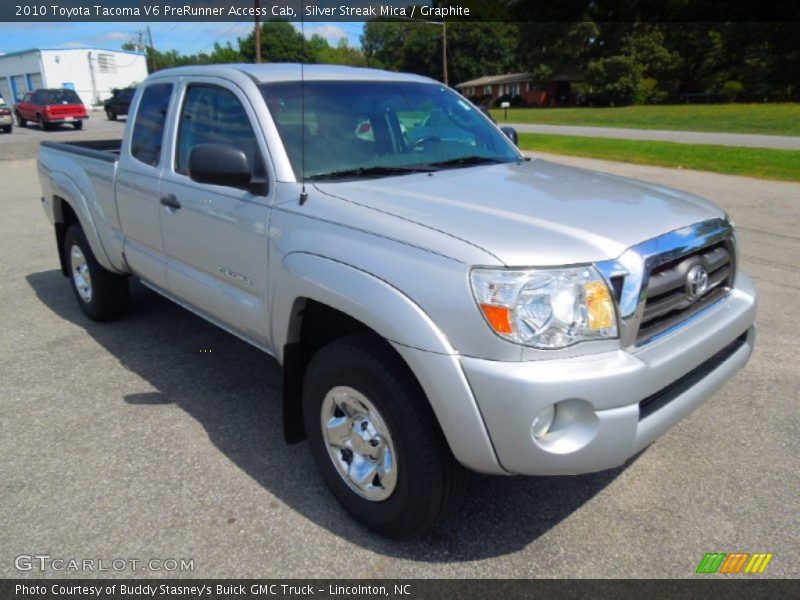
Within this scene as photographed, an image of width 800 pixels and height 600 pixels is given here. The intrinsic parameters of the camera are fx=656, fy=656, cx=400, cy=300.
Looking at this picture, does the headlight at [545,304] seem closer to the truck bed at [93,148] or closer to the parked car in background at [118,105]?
the truck bed at [93,148]

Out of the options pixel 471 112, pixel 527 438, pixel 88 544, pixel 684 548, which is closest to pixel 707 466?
pixel 684 548

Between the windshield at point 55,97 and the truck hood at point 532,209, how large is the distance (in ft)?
109

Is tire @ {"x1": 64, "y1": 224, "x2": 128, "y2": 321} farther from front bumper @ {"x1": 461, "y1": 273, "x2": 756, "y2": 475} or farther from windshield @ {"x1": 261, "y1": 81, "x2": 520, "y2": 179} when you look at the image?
front bumper @ {"x1": 461, "y1": 273, "x2": 756, "y2": 475}

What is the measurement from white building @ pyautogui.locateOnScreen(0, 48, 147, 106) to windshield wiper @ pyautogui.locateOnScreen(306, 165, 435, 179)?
7271 cm

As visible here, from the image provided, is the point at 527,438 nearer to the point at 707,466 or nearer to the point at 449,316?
the point at 449,316

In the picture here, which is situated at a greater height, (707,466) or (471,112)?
(471,112)

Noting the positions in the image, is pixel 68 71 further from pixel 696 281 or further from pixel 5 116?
pixel 696 281

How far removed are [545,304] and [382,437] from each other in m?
0.85

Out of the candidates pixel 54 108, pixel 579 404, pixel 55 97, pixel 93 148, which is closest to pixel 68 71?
pixel 55 97

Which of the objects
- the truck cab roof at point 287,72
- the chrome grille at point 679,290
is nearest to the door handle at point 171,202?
the truck cab roof at point 287,72

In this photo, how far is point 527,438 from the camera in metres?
→ 2.19

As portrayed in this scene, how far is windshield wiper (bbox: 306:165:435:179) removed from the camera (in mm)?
3113

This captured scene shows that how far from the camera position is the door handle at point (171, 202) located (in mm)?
3699

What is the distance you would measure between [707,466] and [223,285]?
259cm
